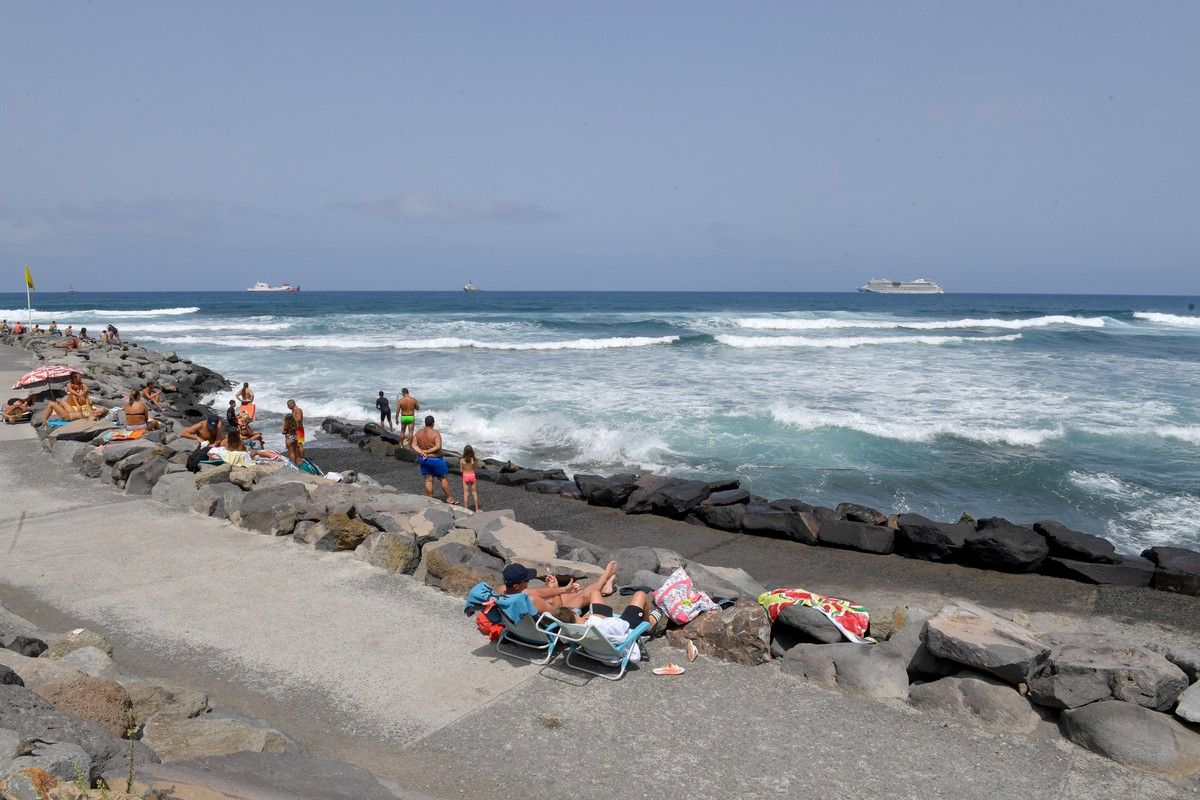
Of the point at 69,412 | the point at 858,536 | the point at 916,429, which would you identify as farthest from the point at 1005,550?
the point at 69,412

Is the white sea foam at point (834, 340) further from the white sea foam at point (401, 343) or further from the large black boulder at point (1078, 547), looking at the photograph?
the large black boulder at point (1078, 547)

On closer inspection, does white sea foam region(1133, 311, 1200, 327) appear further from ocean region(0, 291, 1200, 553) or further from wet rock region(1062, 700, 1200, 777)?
wet rock region(1062, 700, 1200, 777)

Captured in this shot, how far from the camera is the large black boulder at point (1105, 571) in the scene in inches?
337

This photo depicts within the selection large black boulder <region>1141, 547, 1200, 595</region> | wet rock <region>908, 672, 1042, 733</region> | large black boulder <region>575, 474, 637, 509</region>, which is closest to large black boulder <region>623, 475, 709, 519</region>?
large black boulder <region>575, 474, 637, 509</region>

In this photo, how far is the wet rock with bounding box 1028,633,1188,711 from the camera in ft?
16.0

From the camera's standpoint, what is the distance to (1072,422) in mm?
17953

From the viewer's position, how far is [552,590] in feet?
20.4

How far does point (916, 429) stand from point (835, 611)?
1198cm

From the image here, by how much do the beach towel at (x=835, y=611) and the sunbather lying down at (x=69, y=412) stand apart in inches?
505

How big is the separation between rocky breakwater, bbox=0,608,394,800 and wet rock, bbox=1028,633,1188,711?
4151 millimetres

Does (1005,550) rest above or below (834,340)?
below

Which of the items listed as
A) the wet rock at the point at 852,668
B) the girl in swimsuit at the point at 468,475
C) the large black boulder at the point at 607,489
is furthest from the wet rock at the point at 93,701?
the large black boulder at the point at 607,489

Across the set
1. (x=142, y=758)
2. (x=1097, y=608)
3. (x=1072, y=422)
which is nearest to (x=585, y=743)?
(x=142, y=758)

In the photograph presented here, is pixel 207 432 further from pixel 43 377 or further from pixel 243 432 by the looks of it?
pixel 43 377
